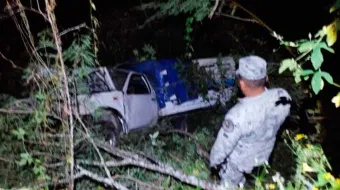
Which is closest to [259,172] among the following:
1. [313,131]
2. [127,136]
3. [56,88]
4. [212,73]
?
[313,131]

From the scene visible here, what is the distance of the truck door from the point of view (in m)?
7.27

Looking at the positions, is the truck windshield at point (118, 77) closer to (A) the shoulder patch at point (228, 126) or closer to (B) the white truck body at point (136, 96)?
(B) the white truck body at point (136, 96)

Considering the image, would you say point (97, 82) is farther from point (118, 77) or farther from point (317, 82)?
point (317, 82)

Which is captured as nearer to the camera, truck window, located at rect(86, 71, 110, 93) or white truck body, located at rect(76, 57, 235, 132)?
truck window, located at rect(86, 71, 110, 93)

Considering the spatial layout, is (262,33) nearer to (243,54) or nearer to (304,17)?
(243,54)

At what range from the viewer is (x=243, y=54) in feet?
25.2

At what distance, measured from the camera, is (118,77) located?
24.5 feet

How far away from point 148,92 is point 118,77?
0.55m

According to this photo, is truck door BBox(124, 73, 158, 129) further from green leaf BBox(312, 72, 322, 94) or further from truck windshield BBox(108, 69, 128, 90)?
green leaf BBox(312, 72, 322, 94)

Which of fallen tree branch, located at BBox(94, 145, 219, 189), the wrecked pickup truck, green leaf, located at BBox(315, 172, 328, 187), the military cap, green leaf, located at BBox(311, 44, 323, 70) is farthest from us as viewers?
the wrecked pickup truck

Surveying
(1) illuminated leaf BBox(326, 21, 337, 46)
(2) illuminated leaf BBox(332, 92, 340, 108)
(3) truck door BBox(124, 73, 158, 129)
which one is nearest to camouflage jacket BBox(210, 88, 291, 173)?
(2) illuminated leaf BBox(332, 92, 340, 108)

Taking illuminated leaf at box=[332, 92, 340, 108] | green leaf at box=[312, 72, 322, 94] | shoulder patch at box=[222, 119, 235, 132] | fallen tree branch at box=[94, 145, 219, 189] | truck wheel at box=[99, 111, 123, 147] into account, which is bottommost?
fallen tree branch at box=[94, 145, 219, 189]

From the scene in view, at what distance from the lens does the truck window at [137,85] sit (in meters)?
7.48

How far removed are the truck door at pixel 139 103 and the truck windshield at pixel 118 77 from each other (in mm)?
106
